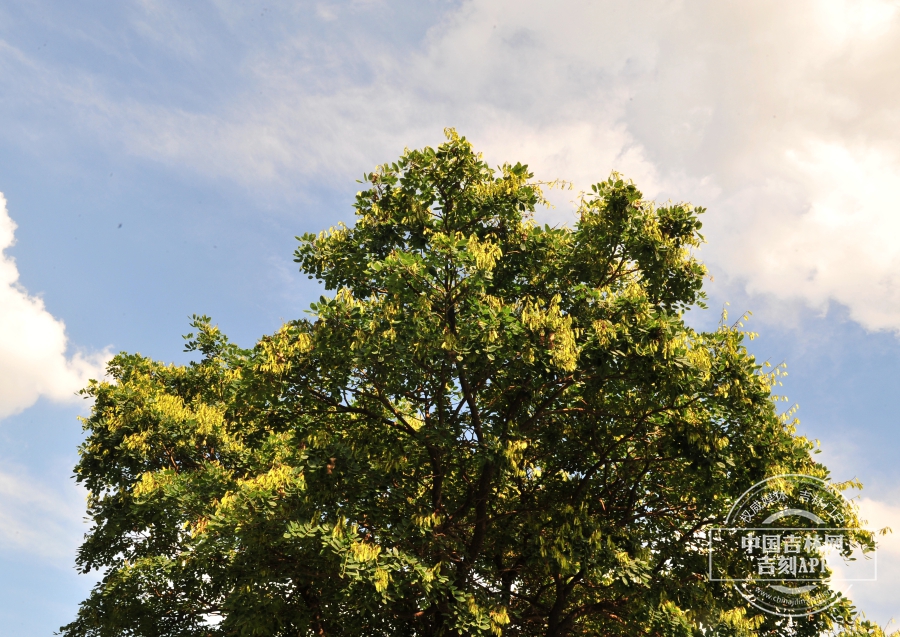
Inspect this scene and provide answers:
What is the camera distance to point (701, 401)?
12.2 m

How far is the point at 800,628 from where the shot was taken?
44.6 ft

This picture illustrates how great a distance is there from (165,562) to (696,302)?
13.1m

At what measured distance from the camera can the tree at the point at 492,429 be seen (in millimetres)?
10781

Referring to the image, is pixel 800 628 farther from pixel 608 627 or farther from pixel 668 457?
pixel 668 457

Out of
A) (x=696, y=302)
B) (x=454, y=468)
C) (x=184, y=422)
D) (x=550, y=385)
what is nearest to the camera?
(x=550, y=385)

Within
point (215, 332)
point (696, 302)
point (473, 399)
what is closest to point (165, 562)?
point (215, 332)

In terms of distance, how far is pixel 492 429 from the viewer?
1156 cm

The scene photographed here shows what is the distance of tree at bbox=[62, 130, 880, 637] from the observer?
10781mm

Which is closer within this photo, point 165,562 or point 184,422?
point 165,562

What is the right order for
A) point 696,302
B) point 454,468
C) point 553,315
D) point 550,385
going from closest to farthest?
point 553,315
point 550,385
point 696,302
point 454,468

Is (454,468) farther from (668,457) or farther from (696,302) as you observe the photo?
(696,302)

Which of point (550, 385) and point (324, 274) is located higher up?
point (324, 274)

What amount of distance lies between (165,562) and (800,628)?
538 inches

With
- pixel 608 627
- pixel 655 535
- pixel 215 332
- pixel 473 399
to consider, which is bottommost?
pixel 608 627
